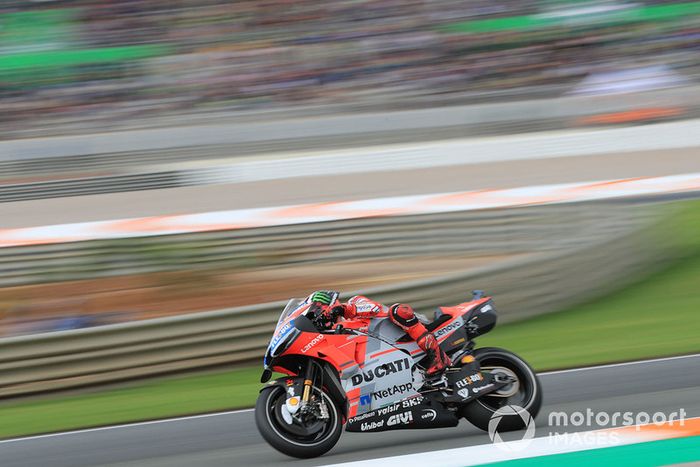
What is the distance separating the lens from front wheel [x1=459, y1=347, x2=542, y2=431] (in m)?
5.11

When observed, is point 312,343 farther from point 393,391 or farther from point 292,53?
point 292,53

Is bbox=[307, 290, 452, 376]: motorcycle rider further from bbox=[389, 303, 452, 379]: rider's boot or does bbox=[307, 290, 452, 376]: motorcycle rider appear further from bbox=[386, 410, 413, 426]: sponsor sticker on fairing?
bbox=[386, 410, 413, 426]: sponsor sticker on fairing

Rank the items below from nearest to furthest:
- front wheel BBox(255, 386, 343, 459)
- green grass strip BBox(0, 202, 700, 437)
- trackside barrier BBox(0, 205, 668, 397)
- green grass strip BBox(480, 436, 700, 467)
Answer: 1. green grass strip BBox(480, 436, 700, 467)
2. front wheel BBox(255, 386, 343, 459)
3. green grass strip BBox(0, 202, 700, 437)
4. trackside barrier BBox(0, 205, 668, 397)

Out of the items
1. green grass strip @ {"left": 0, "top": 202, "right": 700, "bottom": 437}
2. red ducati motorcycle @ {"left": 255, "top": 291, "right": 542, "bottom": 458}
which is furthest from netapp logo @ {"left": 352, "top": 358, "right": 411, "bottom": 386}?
green grass strip @ {"left": 0, "top": 202, "right": 700, "bottom": 437}

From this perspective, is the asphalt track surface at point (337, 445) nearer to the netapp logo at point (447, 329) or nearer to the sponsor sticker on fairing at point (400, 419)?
the sponsor sticker on fairing at point (400, 419)

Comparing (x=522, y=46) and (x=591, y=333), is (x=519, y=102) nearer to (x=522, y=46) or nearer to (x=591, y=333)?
(x=522, y=46)

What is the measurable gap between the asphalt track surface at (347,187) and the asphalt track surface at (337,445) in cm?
794

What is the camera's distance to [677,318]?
28.2 feet

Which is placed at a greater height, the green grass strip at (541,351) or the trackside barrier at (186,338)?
the trackside barrier at (186,338)

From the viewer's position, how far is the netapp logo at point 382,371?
503cm

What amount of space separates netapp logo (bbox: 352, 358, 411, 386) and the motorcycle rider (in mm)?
142

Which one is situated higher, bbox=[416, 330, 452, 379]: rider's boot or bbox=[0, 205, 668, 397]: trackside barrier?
bbox=[0, 205, 668, 397]: trackside barrier

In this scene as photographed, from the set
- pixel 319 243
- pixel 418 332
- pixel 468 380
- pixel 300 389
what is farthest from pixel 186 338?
pixel 468 380

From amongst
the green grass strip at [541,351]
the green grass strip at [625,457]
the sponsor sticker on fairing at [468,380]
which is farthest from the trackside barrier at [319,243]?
the green grass strip at [625,457]
